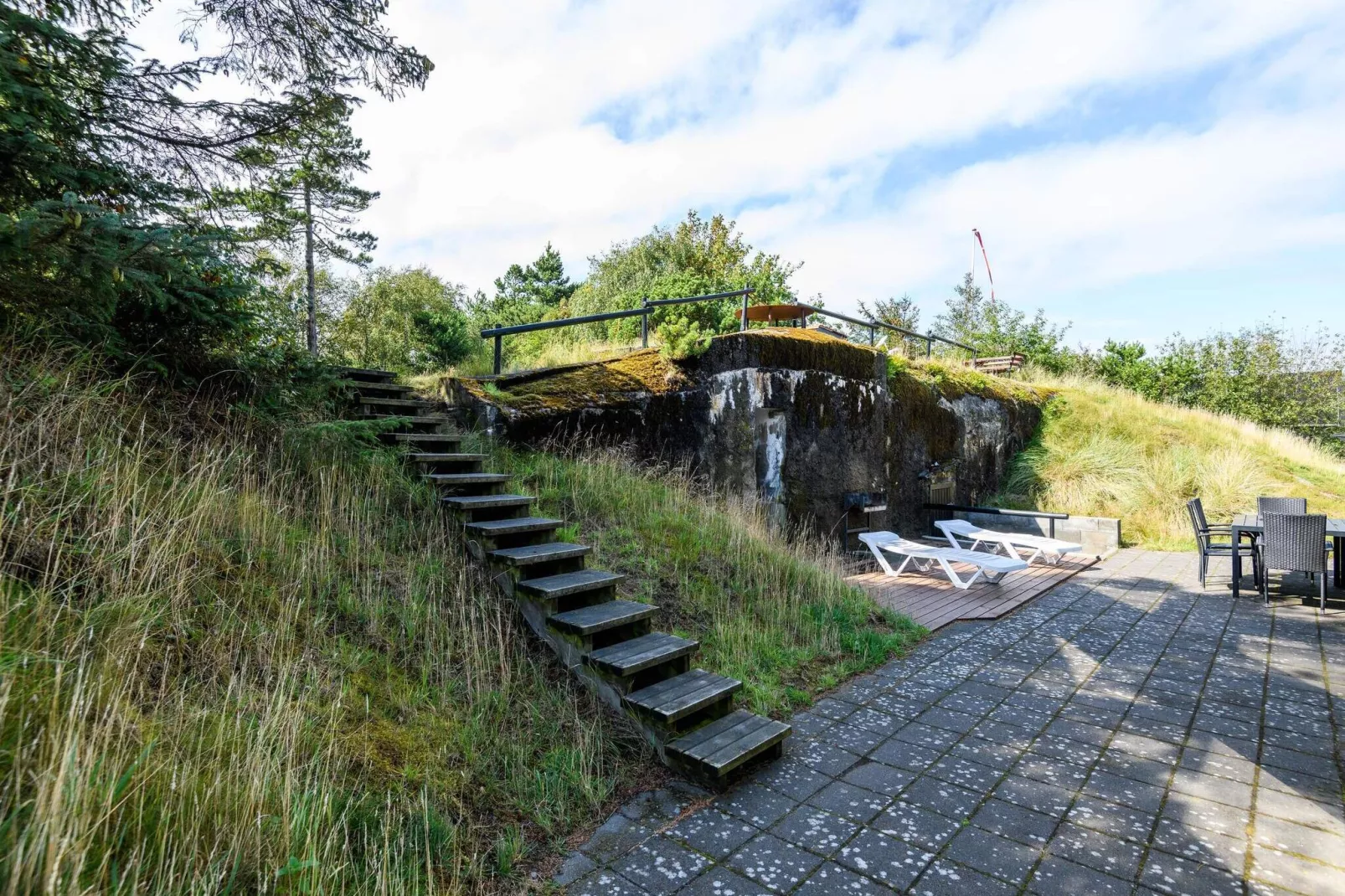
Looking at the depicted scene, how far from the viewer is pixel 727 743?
3133 millimetres

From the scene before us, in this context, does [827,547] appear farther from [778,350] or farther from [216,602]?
[216,602]

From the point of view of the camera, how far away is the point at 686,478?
695 centimetres

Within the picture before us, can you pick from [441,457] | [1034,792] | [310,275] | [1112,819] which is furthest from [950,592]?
[310,275]

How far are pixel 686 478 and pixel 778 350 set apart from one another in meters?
1.97

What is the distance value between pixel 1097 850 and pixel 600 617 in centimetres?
256

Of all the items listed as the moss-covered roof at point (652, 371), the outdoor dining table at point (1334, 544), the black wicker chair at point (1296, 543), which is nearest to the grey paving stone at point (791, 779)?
the moss-covered roof at point (652, 371)

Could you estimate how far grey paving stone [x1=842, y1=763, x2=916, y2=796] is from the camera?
9.79 ft

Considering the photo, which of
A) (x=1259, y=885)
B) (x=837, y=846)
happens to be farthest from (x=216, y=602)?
(x=1259, y=885)

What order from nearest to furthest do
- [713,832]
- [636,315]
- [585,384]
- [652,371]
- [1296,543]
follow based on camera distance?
[713,832], [1296,543], [585,384], [652,371], [636,315]

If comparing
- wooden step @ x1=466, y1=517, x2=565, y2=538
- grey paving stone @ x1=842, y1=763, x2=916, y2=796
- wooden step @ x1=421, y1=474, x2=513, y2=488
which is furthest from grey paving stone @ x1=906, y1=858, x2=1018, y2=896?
wooden step @ x1=421, y1=474, x2=513, y2=488

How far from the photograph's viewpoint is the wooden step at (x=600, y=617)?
3.56 m

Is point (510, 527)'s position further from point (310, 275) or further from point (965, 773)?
point (310, 275)

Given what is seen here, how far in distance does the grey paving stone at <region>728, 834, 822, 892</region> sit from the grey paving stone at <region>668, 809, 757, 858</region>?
0.05 m

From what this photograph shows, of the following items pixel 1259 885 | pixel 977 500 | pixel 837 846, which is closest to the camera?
pixel 1259 885
